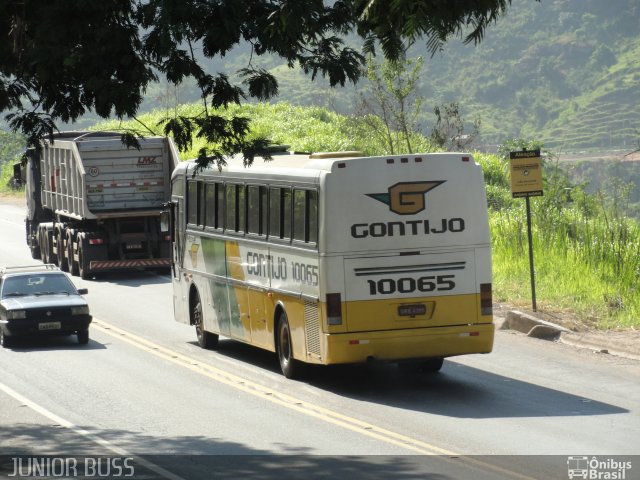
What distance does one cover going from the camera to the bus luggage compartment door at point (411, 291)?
1633 centimetres

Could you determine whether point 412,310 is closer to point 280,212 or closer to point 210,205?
point 280,212

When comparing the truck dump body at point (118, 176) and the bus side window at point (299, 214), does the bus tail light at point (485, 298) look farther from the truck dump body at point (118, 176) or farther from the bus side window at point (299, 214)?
the truck dump body at point (118, 176)

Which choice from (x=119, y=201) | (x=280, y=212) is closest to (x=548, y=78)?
(x=119, y=201)

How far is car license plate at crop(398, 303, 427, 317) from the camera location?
1641cm

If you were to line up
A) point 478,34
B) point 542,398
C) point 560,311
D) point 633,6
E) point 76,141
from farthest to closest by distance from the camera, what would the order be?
point 633,6
point 76,141
point 560,311
point 542,398
point 478,34

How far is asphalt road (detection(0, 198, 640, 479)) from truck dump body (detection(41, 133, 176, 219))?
387 inches

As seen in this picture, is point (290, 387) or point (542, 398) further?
point (290, 387)

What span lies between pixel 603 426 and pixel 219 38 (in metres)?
5.85

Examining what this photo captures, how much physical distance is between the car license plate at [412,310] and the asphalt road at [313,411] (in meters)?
1.03

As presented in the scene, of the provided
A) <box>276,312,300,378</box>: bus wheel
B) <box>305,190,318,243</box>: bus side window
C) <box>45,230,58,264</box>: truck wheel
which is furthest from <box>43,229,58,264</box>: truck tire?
<box>305,190,318,243</box>: bus side window

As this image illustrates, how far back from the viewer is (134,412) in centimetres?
1603

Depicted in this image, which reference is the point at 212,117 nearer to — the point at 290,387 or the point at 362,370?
the point at 290,387

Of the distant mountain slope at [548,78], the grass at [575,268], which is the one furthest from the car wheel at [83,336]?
the distant mountain slope at [548,78]

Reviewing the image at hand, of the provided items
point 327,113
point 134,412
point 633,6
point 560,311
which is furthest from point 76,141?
point 633,6
